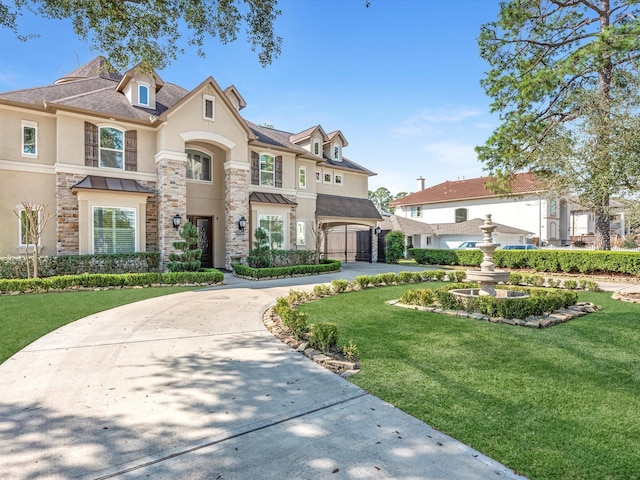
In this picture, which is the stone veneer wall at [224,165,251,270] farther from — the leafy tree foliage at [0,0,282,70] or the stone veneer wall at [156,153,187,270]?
the leafy tree foliage at [0,0,282,70]

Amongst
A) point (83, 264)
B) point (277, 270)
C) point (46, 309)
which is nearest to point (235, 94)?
point (277, 270)

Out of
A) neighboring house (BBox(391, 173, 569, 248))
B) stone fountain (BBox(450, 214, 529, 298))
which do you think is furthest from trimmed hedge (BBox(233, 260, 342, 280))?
neighboring house (BBox(391, 173, 569, 248))

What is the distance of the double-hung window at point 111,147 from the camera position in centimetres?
1445

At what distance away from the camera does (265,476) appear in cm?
259

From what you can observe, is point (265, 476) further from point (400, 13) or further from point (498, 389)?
point (400, 13)

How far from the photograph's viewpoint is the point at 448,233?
32000mm

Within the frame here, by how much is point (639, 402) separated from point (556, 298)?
4.93 meters

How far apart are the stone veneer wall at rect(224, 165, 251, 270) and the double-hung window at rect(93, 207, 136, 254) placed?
4015 millimetres

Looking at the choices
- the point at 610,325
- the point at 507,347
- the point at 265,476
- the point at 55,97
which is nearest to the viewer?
the point at 265,476

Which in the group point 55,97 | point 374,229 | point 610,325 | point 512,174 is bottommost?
point 610,325

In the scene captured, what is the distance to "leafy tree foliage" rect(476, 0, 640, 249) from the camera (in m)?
12.5

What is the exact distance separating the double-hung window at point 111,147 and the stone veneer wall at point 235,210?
443 cm

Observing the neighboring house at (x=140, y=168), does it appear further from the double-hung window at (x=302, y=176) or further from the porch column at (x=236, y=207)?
the double-hung window at (x=302, y=176)

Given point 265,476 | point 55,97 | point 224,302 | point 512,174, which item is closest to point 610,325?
point 265,476
